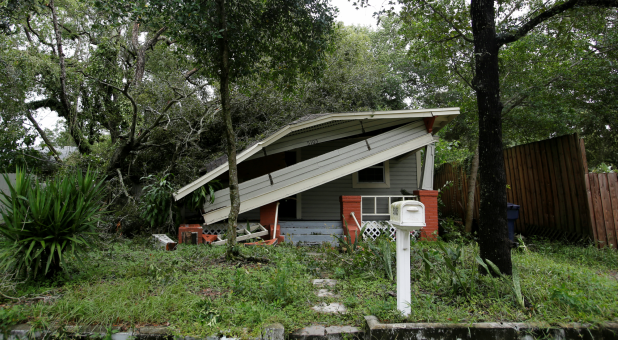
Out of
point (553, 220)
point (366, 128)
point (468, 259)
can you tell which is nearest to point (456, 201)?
point (553, 220)

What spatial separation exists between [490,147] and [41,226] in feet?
20.1

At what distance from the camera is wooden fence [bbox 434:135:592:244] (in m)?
7.63

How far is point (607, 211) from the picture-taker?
7.32 meters

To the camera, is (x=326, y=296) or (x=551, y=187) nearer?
(x=326, y=296)

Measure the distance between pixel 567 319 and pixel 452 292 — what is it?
1139 millimetres

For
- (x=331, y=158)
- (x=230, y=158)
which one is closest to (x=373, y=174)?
(x=331, y=158)

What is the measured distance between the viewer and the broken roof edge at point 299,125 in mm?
8273

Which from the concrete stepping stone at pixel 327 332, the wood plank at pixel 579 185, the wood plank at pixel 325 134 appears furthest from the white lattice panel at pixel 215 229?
the wood plank at pixel 579 185

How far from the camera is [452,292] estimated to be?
4.21 m

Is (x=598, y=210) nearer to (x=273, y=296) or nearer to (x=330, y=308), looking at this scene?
(x=330, y=308)

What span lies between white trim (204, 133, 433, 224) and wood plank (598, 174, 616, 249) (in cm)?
387

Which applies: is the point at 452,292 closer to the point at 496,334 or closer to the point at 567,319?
the point at 496,334

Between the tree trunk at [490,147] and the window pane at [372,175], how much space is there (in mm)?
6963

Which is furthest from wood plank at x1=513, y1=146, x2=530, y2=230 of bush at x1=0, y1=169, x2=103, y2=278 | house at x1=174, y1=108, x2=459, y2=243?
bush at x1=0, y1=169, x2=103, y2=278
